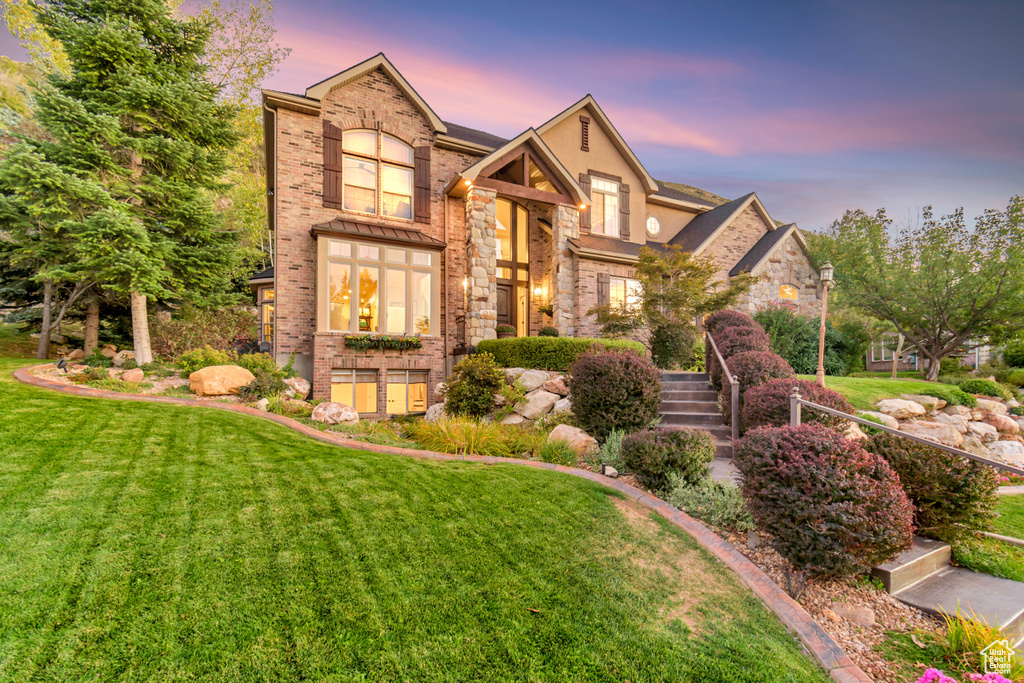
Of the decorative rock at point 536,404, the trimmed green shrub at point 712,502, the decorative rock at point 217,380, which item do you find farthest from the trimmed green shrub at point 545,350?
the decorative rock at point 217,380

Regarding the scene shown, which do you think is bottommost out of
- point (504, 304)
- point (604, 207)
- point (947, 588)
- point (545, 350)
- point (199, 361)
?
point (947, 588)

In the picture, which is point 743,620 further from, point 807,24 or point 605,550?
point 807,24

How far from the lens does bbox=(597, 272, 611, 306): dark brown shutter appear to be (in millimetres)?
14492

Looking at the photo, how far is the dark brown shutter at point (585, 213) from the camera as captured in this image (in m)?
15.7

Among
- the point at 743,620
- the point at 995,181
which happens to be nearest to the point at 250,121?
the point at 743,620

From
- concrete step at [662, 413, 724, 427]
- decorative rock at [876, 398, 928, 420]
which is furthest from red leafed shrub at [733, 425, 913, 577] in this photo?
decorative rock at [876, 398, 928, 420]

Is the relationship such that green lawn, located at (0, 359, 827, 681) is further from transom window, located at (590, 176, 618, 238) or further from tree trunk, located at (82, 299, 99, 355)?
transom window, located at (590, 176, 618, 238)

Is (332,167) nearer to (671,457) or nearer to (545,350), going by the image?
(545,350)

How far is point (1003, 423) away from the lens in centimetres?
1038

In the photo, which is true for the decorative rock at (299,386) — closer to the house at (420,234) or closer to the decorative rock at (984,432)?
the house at (420,234)

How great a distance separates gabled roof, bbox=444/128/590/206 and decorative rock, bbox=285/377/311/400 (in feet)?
23.3

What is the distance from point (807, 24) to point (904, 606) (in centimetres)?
1223

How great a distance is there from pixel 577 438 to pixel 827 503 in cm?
367

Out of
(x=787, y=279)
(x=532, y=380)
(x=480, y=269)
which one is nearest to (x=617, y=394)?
(x=532, y=380)
